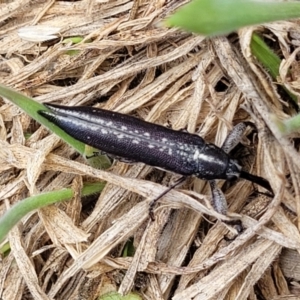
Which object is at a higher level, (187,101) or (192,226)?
(187,101)

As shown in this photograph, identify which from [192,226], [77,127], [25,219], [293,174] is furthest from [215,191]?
[25,219]

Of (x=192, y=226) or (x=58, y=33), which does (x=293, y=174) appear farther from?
(x=58, y=33)

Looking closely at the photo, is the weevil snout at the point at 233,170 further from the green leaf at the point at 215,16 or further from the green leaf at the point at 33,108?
the green leaf at the point at 215,16

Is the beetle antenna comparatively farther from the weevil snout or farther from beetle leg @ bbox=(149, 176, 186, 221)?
beetle leg @ bbox=(149, 176, 186, 221)

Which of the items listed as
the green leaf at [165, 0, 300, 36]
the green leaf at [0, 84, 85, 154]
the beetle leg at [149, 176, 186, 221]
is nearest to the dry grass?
the beetle leg at [149, 176, 186, 221]

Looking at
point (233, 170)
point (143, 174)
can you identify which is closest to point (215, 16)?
point (233, 170)

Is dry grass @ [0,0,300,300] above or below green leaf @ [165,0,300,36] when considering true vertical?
below
